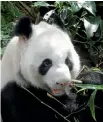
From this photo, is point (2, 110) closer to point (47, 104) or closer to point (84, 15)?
point (47, 104)

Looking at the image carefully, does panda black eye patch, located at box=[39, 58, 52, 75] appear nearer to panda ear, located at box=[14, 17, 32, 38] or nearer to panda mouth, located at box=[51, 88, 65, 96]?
panda mouth, located at box=[51, 88, 65, 96]

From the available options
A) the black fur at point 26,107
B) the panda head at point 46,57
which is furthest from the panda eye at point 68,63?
the black fur at point 26,107

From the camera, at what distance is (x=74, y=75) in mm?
3691

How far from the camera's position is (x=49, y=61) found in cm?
347

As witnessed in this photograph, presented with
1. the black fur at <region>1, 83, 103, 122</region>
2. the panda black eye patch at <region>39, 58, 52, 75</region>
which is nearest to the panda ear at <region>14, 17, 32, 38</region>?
the panda black eye patch at <region>39, 58, 52, 75</region>

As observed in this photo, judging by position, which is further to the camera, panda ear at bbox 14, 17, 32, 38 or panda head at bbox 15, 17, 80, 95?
panda ear at bbox 14, 17, 32, 38

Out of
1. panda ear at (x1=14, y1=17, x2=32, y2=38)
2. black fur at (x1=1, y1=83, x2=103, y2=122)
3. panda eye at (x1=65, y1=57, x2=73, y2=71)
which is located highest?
panda ear at (x1=14, y1=17, x2=32, y2=38)

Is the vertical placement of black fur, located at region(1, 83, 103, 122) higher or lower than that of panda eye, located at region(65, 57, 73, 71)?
lower

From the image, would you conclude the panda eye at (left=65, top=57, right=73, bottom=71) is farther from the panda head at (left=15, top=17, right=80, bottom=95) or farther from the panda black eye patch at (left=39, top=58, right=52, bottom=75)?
the panda black eye patch at (left=39, top=58, right=52, bottom=75)

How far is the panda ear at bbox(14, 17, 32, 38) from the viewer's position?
3600 mm

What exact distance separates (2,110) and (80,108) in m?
0.65

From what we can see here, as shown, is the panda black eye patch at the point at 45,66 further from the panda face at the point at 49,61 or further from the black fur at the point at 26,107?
the black fur at the point at 26,107

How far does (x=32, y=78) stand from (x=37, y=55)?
215 millimetres

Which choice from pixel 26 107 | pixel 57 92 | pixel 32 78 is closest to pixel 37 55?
pixel 32 78
